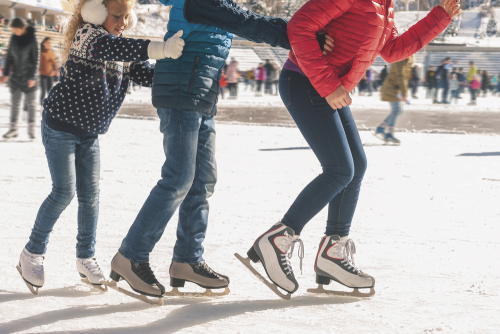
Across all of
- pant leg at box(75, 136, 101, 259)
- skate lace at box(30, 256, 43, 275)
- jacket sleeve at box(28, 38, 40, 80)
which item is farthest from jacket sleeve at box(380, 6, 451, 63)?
jacket sleeve at box(28, 38, 40, 80)

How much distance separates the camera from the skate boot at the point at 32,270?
205 cm

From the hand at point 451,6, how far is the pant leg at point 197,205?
3.64 ft

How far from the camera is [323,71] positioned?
1.96 m

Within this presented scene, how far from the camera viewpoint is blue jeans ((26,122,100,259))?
6.76ft

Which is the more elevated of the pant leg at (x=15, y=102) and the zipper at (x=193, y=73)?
the zipper at (x=193, y=73)

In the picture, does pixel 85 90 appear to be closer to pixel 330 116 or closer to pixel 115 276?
pixel 115 276

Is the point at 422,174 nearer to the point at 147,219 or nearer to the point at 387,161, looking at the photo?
the point at 387,161

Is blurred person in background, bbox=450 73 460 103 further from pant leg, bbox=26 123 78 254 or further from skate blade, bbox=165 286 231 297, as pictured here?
pant leg, bbox=26 123 78 254

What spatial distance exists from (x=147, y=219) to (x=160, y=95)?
441 mm

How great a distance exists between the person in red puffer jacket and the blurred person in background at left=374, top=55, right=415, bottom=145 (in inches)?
186

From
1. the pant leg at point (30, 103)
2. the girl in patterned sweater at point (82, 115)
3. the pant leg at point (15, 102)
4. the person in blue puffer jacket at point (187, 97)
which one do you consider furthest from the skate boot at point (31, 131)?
the person in blue puffer jacket at point (187, 97)

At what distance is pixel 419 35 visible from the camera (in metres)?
2.34

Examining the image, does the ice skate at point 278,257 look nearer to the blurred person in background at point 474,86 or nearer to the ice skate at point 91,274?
the ice skate at point 91,274

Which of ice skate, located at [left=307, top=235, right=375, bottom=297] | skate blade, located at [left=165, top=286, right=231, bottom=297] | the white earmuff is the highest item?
the white earmuff
